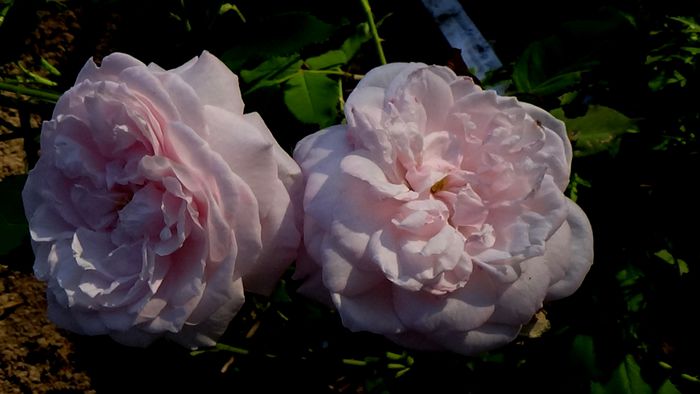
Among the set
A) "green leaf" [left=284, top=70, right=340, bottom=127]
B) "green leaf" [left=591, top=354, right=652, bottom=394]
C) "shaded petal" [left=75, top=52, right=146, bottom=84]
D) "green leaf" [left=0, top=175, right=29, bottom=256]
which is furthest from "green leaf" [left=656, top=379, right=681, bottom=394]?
"green leaf" [left=0, top=175, right=29, bottom=256]

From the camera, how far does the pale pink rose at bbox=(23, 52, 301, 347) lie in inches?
24.6

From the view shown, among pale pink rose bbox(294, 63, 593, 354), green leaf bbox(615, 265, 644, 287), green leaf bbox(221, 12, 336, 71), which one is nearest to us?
pale pink rose bbox(294, 63, 593, 354)

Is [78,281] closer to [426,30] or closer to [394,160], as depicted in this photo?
[394,160]

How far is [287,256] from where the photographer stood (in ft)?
2.18

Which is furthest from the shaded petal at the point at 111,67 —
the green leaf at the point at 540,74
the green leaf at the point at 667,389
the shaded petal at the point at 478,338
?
the green leaf at the point at 667,389

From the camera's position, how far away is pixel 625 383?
0.94 m

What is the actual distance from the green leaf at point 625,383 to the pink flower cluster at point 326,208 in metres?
0.34

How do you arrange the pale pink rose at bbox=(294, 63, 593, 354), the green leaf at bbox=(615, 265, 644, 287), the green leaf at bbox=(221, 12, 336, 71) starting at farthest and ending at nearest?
the green leaf at bbox=(615, 265, 644, 287) < the green leaf at bbox=(221, 12, 336, 71) < the pale pink rose at bbox=(294, 63, 593, 354)

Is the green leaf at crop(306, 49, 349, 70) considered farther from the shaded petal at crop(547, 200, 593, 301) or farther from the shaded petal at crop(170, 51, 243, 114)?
the shaded petal at crop(547, 200, 593, 301)

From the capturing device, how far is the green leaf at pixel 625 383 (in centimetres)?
94

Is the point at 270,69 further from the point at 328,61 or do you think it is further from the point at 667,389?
the point at 667,389

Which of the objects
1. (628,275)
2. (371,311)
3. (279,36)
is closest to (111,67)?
(279,36)

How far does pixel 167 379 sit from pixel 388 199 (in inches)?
45.9

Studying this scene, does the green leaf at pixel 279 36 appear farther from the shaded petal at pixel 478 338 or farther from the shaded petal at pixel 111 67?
the shaded petal at pixel 478 338
